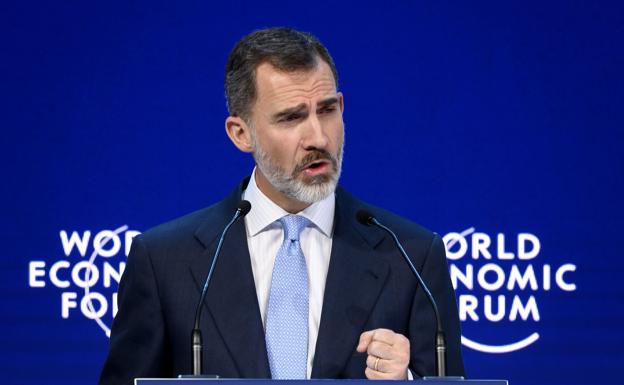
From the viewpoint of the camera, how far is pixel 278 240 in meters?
2.97

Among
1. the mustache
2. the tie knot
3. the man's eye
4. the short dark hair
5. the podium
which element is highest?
the short dark hair

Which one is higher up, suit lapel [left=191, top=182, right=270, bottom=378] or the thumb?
suit lapel [left=191, top=182, right=270, bottom=378]

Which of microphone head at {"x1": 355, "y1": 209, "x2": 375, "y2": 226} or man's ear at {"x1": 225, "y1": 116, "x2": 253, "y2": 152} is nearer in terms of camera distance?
microphone head at {"x1": 355, "y1": 209, "x2": 375, "y2": 226}

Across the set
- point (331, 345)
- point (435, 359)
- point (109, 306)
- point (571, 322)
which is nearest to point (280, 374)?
point (331, 345)

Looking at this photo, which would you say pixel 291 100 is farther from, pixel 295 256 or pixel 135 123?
pixel 135 123

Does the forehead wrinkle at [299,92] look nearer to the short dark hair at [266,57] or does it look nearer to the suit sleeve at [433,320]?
the short dark hair at [266,57]

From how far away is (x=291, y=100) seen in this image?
2.88m

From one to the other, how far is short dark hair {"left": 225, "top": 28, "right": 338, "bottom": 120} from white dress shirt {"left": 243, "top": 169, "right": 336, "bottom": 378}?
0.80 feet

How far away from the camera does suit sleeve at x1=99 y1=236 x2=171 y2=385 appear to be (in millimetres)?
2832

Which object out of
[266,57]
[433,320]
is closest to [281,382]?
[433,320]

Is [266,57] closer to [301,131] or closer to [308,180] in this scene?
[301,131]

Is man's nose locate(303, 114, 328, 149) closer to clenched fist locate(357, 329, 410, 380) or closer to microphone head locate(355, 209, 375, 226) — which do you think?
microphone head locate(355, 209, 375, 226)

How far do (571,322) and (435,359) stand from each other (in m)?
1.40

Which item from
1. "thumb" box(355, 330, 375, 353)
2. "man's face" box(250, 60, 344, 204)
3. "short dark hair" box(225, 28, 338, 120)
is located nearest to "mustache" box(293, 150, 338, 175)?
"man's face" box(250, 60, 344, 204)
